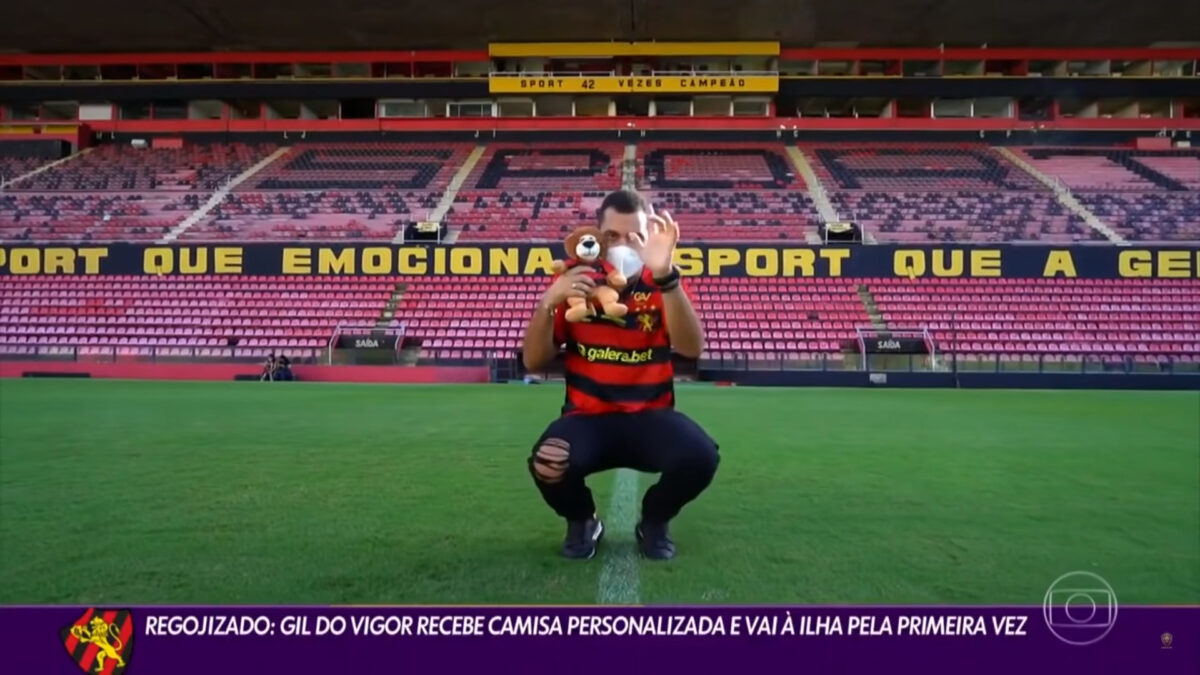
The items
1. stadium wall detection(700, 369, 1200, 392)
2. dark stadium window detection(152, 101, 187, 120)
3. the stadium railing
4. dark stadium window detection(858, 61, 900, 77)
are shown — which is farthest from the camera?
dark stadium window detection(152, 101, 187, 120)

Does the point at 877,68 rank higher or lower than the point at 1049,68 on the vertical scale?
higher

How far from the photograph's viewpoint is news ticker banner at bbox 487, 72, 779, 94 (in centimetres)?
2452

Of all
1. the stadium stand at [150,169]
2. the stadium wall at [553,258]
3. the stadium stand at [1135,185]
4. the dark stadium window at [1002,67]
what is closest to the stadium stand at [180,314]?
the stadium wall at [553,258]

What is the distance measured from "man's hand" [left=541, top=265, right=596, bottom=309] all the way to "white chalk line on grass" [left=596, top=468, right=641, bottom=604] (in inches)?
33.1

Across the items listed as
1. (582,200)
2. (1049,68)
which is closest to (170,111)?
(582,200)

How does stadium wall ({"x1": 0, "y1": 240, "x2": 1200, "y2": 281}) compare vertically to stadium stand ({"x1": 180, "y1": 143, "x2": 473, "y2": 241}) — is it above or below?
below

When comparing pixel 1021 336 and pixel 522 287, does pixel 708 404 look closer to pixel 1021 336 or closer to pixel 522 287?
pixel 522 287

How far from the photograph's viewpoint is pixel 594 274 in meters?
1.96

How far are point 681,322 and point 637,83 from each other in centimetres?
2415

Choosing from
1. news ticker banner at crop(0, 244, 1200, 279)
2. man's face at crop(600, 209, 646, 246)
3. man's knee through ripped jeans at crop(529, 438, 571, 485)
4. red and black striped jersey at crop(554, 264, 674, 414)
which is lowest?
man's knee through ripped jeans at crop(529, 438, 571, 485)

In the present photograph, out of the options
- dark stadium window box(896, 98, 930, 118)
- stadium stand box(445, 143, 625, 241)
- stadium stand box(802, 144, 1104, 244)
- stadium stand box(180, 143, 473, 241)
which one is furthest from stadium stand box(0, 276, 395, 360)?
dark stadium window box(896, 98, 930, 118)

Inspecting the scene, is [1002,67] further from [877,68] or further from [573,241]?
[573,241]

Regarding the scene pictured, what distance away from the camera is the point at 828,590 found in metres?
2.16
